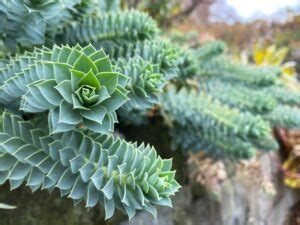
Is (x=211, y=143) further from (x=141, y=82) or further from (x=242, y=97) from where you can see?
(x=141, y=82)

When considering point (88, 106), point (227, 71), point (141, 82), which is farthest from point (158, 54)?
point (227, 71)

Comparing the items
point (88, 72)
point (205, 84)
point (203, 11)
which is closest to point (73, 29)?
point (88, 72)

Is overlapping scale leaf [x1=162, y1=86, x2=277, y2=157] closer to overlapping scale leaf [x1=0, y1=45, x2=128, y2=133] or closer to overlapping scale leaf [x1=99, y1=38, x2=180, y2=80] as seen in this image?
overlapping scale leaf [x1=99, y1=38, x2=180, y2=80]

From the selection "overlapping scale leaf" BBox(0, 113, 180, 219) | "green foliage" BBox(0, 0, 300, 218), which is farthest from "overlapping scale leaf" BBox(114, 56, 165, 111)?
"overlapping scale leaf" BBox(0, 113, 180, 219)

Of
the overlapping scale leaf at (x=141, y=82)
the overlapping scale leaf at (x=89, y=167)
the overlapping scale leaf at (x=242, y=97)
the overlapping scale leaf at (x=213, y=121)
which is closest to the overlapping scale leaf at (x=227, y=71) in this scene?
the overlapping scale leaf at (x=242, y=97)

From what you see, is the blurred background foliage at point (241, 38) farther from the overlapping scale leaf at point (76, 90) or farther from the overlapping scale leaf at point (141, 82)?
the overlapping scale leaf at point (76, 90)

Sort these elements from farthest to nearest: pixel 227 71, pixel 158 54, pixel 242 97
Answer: pixel 227 71
pixel 242 97
pixel 158 54
